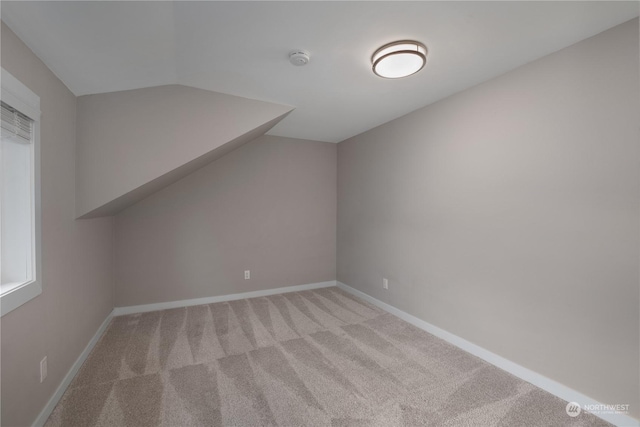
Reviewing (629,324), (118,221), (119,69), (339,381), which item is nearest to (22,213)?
(119,69)

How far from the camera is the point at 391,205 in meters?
3.26

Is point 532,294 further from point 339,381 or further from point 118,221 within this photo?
point 118,221

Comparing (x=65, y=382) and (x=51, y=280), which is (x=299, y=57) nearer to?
(x=51, y=280)

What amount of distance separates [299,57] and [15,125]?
5.22 feet

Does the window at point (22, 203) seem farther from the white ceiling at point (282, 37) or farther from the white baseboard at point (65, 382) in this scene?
the white baseboard at point (65, 382)

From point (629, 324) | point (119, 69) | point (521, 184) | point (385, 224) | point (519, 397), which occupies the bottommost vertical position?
point (519, 397)

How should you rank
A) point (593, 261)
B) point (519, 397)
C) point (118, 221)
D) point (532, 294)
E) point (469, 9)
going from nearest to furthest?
1. point (469, 9)
2. point (593, 261)
3. point (519, 397)
4. point (532, 294)
5. point (118, 221)

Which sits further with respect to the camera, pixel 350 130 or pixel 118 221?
pixel 350 130

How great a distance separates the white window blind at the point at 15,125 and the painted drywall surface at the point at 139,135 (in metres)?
0.61

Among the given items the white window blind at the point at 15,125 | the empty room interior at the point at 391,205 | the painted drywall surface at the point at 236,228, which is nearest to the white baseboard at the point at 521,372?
the empty room interior at the point at 391,205

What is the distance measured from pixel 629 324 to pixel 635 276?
281 mm

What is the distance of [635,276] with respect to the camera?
5.02 ft

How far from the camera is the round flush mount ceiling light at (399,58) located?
172 cm

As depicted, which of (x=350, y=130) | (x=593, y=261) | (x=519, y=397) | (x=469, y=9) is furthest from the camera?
(x=350, y=130)
